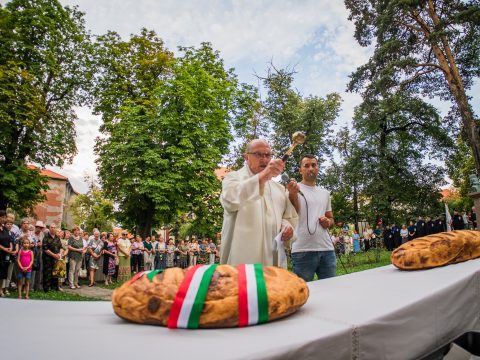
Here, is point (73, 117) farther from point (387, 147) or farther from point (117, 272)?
point (387, 147)

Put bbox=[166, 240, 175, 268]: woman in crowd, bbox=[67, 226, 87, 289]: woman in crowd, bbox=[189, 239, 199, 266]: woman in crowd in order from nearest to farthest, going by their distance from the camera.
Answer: bbox=[67, 226, 87, 289]: woman in crowd
bbox=[166, 240, 175, 268]: woman in crowd
bbox=[189, 239, 199, 266]: woman in crowd

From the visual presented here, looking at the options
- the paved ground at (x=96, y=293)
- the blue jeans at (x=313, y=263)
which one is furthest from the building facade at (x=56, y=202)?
the blue jeans at (x=313, y=263)

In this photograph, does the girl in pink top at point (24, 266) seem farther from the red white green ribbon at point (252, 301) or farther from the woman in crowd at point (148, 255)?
the red white green ribbon at point (252, 301)

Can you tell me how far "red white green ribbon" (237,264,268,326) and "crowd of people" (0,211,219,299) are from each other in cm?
997

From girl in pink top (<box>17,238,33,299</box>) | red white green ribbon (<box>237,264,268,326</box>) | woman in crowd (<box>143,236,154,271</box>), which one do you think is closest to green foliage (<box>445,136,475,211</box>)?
woman in crowd (<box>143,236,154,271</box>)

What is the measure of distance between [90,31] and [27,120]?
33.4 feet

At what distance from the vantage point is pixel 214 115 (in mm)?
20266

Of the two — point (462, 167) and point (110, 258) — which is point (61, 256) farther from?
point (462, 167)

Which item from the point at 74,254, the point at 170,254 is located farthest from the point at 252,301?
the point at 170,254

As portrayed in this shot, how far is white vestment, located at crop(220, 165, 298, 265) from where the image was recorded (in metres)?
2.53

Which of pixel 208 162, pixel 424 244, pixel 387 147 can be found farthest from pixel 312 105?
pixel 424 244

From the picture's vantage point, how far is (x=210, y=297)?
4.10 feet

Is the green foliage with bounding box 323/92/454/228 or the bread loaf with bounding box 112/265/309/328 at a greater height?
the green foliage with bounding box 323/92/454/228

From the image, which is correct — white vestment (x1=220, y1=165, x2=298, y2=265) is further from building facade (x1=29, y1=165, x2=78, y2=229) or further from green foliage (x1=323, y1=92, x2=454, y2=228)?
building facade (x1=29, y1=165, x2=78, y2=229)
